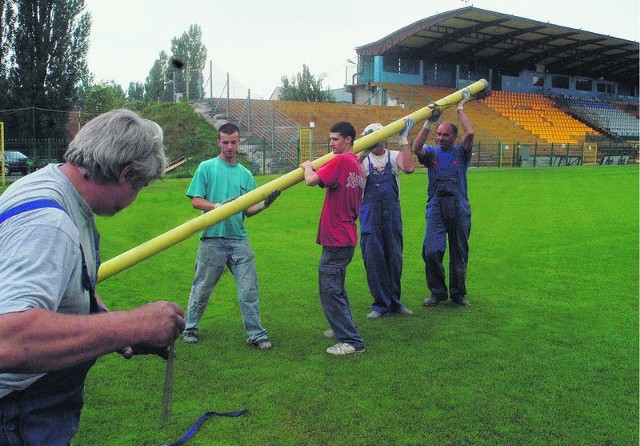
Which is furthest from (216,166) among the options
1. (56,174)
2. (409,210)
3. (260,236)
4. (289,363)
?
(409,210)

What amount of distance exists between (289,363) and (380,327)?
4.48ft

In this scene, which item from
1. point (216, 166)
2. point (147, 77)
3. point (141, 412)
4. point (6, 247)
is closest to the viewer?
point (6, 247)

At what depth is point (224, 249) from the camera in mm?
5793

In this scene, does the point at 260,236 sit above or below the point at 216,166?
below

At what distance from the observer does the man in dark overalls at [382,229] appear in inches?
265

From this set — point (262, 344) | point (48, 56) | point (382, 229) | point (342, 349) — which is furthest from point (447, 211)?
point (48, 56)

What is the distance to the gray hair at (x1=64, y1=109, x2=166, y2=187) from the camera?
199 cm

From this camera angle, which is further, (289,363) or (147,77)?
(147,77)

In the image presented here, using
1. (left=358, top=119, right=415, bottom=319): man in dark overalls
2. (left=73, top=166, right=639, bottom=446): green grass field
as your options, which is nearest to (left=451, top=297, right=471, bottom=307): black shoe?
(left=73, top=166, right=639, bottom=446): green grass field

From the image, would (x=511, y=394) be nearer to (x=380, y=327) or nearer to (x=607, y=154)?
(x=380, y=327)

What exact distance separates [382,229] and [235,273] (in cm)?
179

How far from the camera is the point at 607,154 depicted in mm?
48219

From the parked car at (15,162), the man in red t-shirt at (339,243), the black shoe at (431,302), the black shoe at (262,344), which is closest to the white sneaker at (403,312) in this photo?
the black shoe at (431,302)

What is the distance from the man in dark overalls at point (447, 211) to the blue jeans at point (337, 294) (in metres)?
1.96
